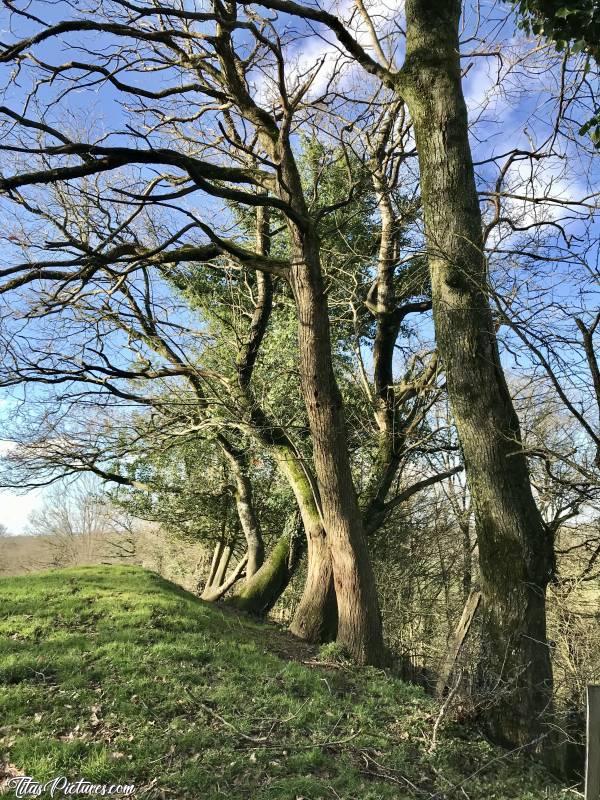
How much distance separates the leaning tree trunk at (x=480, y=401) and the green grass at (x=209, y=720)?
2.76 ft

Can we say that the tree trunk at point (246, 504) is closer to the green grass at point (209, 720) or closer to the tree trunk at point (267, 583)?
the tree trunk at point (267, 583)

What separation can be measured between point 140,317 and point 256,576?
18.2 ft

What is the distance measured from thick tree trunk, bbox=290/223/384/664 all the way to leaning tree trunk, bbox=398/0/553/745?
2.21 m

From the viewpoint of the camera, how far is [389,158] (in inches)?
399

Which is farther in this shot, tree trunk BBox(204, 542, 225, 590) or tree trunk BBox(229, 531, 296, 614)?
tree trunk BBox(204, 542, 225, 590)

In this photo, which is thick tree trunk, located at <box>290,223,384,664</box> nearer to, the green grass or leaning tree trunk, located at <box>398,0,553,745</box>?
the green grass

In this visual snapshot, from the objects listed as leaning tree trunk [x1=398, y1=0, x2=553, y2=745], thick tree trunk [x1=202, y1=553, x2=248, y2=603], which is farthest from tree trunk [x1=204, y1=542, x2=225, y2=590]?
leaning tree trunk [x1=398, y1=0, x2=553, y2=745]

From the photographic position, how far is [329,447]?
8406 millimetres

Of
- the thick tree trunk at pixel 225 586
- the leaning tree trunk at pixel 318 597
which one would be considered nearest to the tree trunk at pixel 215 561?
the thick tree trunk at pixel 225 586

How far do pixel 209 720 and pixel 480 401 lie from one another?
4.13 meters

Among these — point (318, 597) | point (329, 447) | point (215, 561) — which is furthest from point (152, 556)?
point (329, 447)

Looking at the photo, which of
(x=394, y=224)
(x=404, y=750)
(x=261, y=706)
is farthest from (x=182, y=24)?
(x=404, y=750)

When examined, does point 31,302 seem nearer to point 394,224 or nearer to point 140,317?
point 140,317

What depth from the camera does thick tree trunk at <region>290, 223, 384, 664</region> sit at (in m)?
8.27
